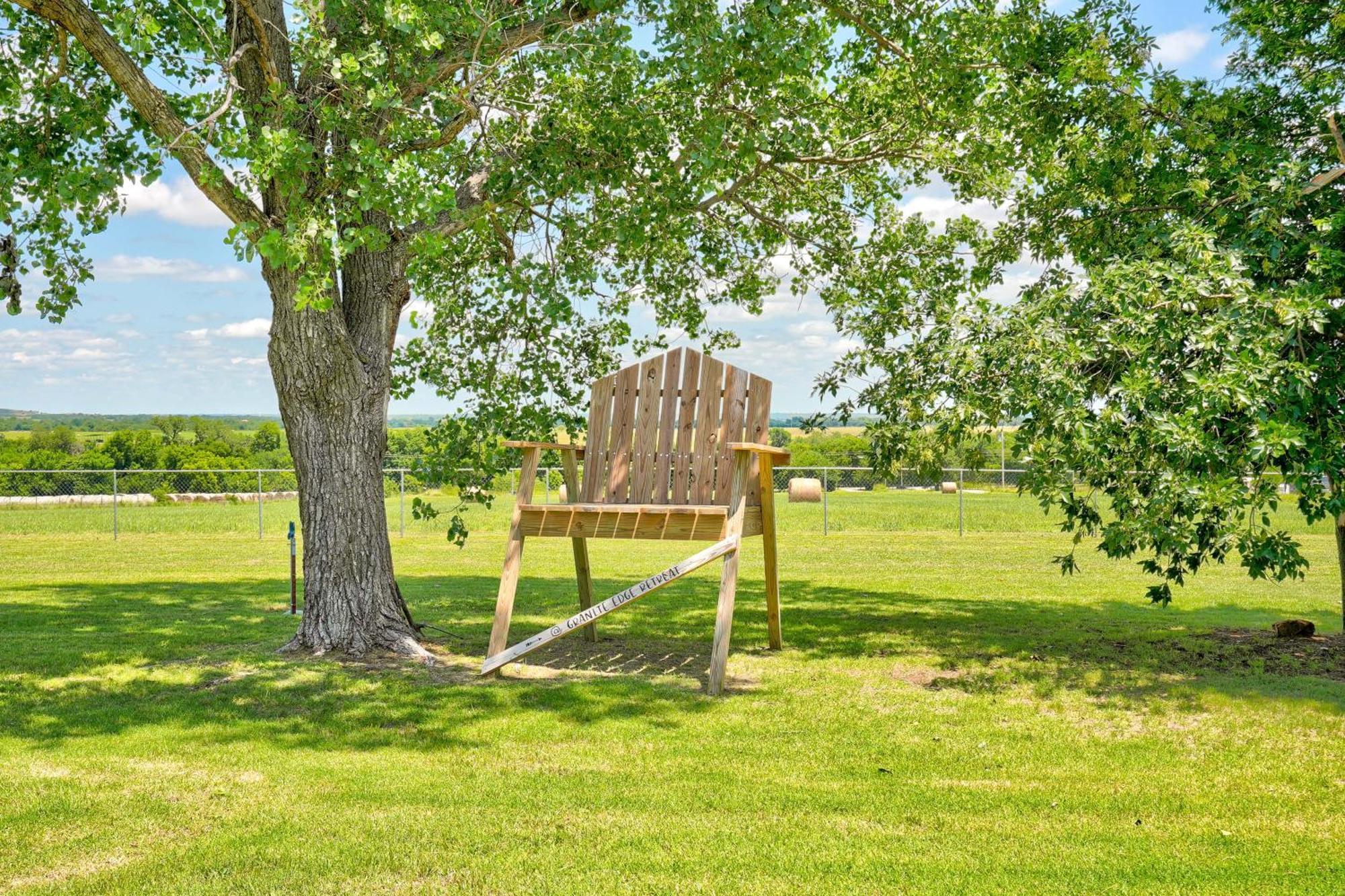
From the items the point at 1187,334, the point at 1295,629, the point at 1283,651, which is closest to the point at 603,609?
the point at 1187,334

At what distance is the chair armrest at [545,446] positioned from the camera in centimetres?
688

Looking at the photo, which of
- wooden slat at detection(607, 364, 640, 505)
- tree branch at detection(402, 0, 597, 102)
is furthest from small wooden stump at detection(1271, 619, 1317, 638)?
tree branch at detection(402, 0, 597, 102)

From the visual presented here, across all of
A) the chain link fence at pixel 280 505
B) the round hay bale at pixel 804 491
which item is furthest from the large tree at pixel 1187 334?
the round hay bale at pixel 804 491

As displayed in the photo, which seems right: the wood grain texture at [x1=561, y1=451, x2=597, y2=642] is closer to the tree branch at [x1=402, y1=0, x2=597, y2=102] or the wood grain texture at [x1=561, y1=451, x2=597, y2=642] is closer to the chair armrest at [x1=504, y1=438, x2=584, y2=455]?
the chair armrest at [x1=504, y1=438, x2=584, y2=455]

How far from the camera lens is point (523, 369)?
925 centimetres

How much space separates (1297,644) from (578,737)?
Result: 549 centimetres

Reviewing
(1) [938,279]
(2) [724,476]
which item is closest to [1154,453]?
(2) [724,476]

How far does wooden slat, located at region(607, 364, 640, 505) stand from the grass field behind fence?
11536 millimetres

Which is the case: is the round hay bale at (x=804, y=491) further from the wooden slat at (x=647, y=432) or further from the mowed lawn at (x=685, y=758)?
the wooden slat at (x=647, y=432)

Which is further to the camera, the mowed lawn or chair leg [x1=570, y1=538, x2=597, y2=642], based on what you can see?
chair leg [x1=570, y1=538, x2=597, y2=642]

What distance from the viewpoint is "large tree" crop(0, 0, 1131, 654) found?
6.16 meters

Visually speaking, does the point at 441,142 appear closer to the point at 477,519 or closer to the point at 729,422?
the point at 729,422

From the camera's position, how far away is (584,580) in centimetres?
784

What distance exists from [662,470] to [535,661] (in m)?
1.53
